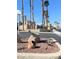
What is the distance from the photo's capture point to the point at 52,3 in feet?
5.97
